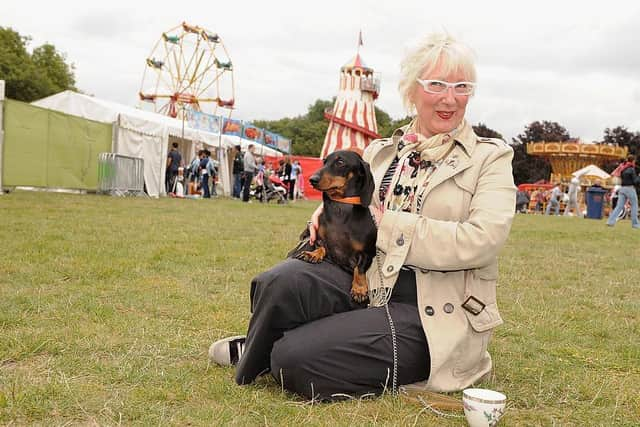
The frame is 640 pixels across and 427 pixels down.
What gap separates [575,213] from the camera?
100 ft

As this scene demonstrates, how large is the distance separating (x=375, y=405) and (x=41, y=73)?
45.8 metres

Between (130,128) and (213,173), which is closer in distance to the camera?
(130,128)

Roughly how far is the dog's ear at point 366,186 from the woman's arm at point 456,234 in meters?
0.13

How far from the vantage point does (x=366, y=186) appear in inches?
108

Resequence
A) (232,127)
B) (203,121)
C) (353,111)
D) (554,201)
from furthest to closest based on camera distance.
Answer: (353,111) → (232,127) → (554,201) → (203,121)

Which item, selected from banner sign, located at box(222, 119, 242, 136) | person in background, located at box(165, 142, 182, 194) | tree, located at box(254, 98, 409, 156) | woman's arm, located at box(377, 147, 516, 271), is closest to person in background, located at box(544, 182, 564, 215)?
banner sign, located at box(222, 119, 242, 136)

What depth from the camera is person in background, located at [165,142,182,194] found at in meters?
20.2

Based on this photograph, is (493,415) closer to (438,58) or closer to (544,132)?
(438,58)

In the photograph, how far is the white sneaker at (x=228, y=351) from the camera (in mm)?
2998

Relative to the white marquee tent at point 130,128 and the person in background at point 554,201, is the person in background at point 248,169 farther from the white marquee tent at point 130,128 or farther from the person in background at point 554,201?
the person in background at point 554,201

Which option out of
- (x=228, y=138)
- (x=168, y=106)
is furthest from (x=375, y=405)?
(x=168, y=106)

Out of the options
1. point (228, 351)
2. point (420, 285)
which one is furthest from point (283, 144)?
point (420, 285)

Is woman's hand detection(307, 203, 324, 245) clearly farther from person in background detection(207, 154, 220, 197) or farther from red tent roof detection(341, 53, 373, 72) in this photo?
red tent roof detection(341, 53, 373, 72)

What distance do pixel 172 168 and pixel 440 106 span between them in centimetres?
1838
